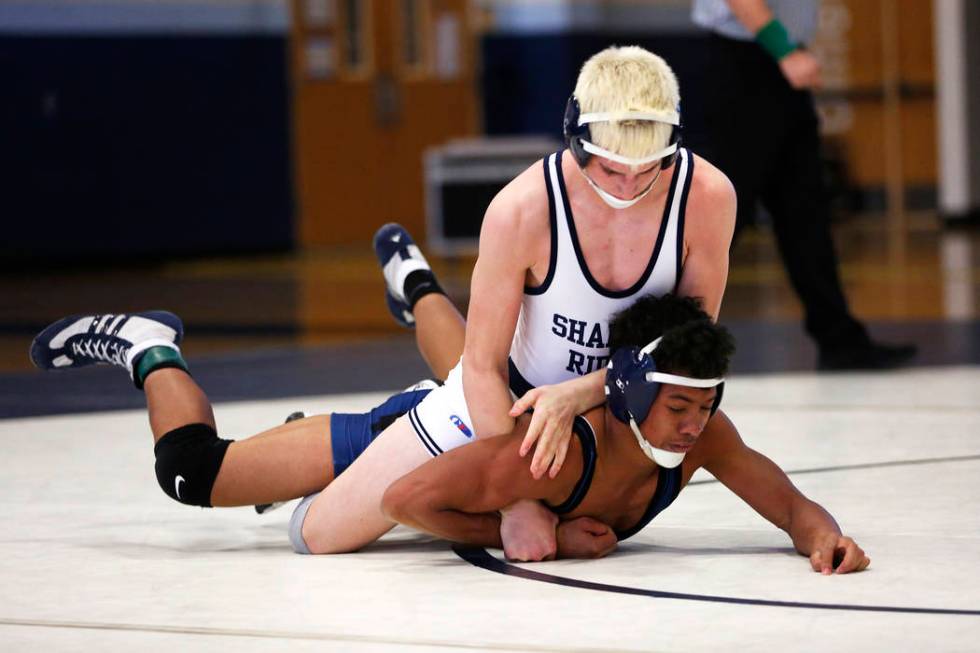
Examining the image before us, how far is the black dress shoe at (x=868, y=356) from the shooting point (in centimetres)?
513

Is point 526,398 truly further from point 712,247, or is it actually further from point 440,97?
point 440,97

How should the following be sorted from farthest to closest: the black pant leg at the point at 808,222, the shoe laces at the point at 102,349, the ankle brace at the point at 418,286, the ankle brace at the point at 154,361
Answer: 1. the black pant leg at the point at 808,222
2. the ankle brace at the point at 418,286
3. the shoe laces at the point at 102,349
4. the ankle brace at the point at 154,361

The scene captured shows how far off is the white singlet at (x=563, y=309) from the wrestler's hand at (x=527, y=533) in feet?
0.55

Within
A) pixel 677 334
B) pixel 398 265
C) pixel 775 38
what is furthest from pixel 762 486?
pixel 775 38

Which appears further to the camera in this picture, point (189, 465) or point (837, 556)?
point (189, 465)

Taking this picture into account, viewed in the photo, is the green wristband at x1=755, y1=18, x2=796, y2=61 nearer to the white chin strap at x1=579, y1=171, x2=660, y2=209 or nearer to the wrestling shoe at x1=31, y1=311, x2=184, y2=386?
the wrestling shoe at x1=31, y1=311, x2=184, y2=386

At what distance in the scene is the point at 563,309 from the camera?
2.84m

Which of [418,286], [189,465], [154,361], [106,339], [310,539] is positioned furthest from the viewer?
[418,286]

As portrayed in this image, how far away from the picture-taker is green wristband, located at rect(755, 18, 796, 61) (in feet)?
15.9

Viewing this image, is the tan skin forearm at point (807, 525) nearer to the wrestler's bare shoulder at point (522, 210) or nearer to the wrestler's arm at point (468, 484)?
the wrestler's arm at point (468, 484)

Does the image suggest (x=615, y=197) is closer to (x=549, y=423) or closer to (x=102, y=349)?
(x=549, y=423)

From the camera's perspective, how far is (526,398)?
278cm

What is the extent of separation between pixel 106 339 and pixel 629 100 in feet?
4.33

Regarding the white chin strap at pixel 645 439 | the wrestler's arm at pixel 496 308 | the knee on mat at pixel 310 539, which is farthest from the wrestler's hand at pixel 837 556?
the knee on mat at pixel 310 539
